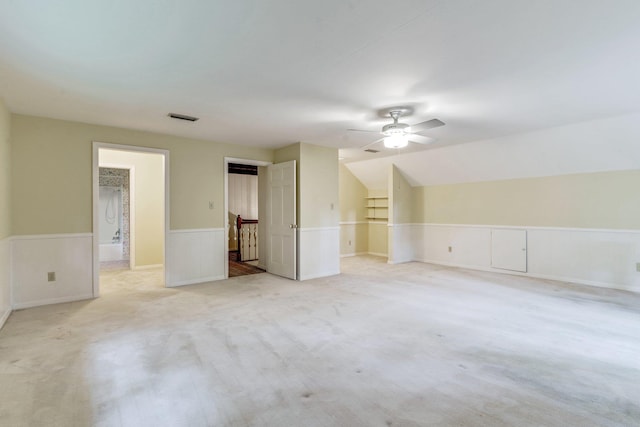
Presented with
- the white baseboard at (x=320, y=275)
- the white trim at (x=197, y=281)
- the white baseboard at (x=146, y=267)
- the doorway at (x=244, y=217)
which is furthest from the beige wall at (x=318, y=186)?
the white baseboard at (x=146, y=267)

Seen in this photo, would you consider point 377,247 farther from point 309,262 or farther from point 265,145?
point 265,145

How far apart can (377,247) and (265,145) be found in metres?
4.51

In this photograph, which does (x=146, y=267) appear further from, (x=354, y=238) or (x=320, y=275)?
(x=354, y=238)

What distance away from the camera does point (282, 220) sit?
578 centimetres

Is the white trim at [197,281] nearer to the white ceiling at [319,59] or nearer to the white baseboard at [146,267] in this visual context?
the white baseboard at [146,267]

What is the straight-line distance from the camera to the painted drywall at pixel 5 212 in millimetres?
3445

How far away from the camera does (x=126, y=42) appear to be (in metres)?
2.27

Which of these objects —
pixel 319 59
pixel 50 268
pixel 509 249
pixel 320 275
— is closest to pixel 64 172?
pixel 50 268

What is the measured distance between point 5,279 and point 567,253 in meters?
8.22

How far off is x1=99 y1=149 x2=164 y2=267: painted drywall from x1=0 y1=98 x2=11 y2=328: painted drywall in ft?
8.35

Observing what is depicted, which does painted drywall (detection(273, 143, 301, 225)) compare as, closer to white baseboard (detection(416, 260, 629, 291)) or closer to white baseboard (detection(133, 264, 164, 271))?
white baseboard (detection(133, 264, 164, 271))

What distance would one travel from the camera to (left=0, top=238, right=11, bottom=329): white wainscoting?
3420 millimetres

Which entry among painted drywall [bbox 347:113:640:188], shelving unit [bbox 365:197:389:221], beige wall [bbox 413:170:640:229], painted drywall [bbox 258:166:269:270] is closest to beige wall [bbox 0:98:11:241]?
painted drywall [bbox 258:166:269:270]

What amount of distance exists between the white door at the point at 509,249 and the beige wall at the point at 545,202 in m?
0.21
